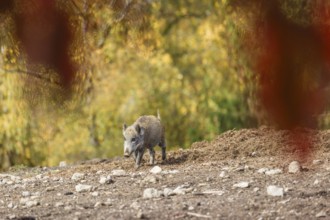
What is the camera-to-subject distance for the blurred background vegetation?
2.60 feet

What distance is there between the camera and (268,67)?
658 millimetres

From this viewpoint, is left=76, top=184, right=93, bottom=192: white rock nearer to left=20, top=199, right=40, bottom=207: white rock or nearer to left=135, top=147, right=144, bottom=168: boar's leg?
left=20, top=199, right=40, bottom=207: white rock

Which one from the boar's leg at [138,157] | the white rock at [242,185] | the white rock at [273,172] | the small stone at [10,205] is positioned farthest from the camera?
the boar's leg at [138,157]

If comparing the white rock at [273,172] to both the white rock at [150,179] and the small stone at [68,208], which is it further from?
the small stone at [68,208]


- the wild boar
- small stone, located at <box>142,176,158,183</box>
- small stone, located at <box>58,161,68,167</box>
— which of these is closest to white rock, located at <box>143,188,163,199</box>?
small stone, located at <box>142,176,158,183</box>

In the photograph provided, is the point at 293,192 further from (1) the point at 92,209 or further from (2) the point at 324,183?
(1) the point at 92,209

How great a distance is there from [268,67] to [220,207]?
2.89 m

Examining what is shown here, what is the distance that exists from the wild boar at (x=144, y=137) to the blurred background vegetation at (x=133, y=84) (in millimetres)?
380

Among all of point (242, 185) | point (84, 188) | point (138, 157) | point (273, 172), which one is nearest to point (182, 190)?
point (242, 185)

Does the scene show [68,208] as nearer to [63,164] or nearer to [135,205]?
[135,205]

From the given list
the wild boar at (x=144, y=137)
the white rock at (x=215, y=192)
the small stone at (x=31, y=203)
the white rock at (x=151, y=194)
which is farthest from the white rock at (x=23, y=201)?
the wild boar at (x=144, y=137)

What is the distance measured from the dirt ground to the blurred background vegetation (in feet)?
1.30

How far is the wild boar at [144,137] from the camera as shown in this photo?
7723 millimetres

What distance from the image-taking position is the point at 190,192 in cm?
430
